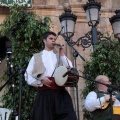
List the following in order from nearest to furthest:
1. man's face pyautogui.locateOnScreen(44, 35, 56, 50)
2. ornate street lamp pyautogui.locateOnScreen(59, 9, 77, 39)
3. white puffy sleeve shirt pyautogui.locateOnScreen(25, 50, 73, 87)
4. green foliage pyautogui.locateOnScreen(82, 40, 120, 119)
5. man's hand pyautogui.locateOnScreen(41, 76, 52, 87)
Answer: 1. man's hand pyautogui.locateOnScreen(41, 76, 52, 87)
2. white puffy sleeve shirt pyautogui.locateOnScreen(25, 50, 73, 87)
3. man's face pyautogui.locateOnScreen(44, 35, 56, 50)
4. green foliage pyautogui.locateOnScreen(82, 40, 120, 119)
5. ornate street lamp pyautogui.locateOnScreen(59, 9, 77, 39)

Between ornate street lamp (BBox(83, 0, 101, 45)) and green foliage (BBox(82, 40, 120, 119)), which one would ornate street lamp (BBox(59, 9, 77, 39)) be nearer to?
ornate street lamp (BBox(83, 0, 101, 45))

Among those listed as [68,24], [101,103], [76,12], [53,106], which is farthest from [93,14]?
[53,106]

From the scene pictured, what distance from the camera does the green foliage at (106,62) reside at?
646cm

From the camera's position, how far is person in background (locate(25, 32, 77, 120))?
4477mm

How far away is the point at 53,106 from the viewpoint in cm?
455

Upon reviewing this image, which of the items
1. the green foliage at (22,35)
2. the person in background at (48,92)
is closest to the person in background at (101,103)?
the person in background at (48,92)

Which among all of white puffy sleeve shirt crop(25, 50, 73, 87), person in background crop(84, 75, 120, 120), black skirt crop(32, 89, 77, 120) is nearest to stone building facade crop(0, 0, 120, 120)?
person in background crop(84, 75, 120, 120)

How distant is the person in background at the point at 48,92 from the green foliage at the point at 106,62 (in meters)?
1.85

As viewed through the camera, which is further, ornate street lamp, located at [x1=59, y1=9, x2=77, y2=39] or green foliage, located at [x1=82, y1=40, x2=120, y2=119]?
ornate street lamp, located at [x1=59, y1=9, x2=77, y2=39]

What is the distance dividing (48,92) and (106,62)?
2157 mm

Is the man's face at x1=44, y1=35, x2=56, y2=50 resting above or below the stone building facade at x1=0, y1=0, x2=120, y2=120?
below

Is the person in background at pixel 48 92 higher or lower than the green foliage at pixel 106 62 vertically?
lower

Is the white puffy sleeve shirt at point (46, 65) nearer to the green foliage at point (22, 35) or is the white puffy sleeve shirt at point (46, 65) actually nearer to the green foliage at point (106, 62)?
the green foliage at point (22, 35)

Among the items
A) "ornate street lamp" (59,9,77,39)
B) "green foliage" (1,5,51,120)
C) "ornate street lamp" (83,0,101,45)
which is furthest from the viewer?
"ornate street lamp" (59,9,77,39)
